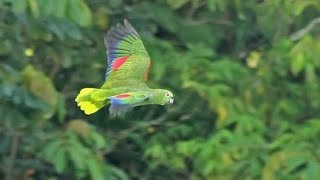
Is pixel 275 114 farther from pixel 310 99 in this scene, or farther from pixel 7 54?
pixel 7 54

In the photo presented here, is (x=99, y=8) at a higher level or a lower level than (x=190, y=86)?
higher

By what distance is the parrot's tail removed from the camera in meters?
0.96

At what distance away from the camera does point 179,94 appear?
3.14 m

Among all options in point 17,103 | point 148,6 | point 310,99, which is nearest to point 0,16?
point 17,103

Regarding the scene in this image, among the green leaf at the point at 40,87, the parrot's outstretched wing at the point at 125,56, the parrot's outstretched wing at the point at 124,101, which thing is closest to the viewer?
the parrot's outstretched wing at the point at 124,101

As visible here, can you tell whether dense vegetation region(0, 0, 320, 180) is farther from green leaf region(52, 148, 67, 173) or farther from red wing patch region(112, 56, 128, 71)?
red wing patch region(112, 56, 128, 71)

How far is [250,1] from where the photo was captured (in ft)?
10.6

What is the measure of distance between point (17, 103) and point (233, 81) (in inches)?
31.7

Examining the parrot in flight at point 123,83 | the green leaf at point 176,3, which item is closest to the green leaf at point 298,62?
the green leaf at point 176,3

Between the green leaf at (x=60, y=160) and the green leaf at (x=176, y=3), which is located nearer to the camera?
the green leaf at (x=60, y=160)

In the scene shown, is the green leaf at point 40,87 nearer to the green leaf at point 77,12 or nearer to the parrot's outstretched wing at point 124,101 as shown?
the green leaf at point 77,12

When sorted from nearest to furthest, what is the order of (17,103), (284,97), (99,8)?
1. (17,103)
2. (99,8)
3. (284,97)

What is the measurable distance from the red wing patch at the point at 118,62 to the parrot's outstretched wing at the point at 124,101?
0.47 ft

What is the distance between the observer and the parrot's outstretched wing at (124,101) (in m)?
0.92
